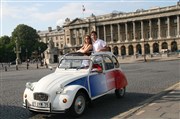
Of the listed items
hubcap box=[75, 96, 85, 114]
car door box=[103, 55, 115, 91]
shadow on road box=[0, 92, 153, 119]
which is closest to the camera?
hubcap box=[75, 96, 85, 114]

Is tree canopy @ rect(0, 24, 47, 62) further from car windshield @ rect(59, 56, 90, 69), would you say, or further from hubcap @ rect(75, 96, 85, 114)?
hubcap @ rect(75, 96, 85, 114)

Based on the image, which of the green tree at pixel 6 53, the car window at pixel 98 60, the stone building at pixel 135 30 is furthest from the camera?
the green tree at pixel 6 53

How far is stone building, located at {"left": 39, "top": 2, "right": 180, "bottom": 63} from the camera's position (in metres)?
116

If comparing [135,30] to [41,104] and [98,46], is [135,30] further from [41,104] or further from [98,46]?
[41,104]

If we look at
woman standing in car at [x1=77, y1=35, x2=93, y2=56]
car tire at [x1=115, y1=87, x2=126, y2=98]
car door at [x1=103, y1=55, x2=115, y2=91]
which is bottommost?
car tire at [x1=115, y1=87, x2=126, y2=98]

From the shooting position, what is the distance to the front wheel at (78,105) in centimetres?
906

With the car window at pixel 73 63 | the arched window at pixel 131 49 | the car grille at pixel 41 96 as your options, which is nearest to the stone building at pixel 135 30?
the arched window at pixel 131 49

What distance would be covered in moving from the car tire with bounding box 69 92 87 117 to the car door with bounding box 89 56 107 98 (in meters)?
0.59

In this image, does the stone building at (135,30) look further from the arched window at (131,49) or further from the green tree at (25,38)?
the green tree at (25,38)

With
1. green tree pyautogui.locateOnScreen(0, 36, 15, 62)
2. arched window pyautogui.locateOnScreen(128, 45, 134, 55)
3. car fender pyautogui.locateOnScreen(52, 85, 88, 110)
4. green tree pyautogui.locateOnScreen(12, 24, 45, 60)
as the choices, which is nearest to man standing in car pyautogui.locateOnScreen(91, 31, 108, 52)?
car fender pyautogui.locateOnScreen(52, 85, 88, 110)

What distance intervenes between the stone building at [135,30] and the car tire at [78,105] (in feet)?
316

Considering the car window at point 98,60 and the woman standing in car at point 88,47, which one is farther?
the woman standing in car at point 88,47

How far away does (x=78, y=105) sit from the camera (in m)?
9.32

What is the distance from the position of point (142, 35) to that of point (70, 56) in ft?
382
